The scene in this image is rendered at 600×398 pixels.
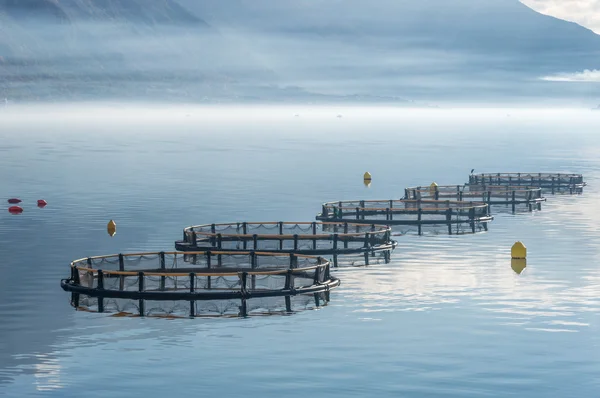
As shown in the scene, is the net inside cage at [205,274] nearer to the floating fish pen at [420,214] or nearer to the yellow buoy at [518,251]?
the yellow buoy at [518,251]

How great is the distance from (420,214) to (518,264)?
17441mm

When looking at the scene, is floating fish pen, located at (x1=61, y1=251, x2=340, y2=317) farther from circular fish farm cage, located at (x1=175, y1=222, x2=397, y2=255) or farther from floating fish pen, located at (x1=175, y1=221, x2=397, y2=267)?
circular fish farm cage, located at (x1=175, y1=222, x2=397, y2=255)

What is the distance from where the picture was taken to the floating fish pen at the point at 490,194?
115m

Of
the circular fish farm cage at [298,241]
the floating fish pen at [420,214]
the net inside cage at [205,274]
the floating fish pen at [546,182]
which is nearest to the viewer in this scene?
the net inside cage at [205,274]

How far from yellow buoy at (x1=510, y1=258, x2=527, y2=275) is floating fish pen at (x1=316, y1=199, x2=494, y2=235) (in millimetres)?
14590

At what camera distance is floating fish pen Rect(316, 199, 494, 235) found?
3777 inches

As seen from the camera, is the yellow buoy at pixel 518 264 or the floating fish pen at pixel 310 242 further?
the yellow buoy at pixel 518 264

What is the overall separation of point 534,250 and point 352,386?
149 feet

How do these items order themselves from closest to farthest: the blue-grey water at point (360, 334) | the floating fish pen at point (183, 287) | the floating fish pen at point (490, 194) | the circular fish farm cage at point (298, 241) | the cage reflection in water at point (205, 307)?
the blue-grey water at point (360, 334) → the floating fish pen at point (183, 287) → the cage reflection in water at point (205, 307) → the circular fish farm cage at point (298, 241) → the floating fish pen at point (490, 194)

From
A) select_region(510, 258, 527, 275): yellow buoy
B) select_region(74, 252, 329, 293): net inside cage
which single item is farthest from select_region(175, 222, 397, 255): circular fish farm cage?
select_region(510, 258, 527, 275): yellow buoy

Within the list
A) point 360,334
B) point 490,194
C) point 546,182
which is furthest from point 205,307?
point 546,182

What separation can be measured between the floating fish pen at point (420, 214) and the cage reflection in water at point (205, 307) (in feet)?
119

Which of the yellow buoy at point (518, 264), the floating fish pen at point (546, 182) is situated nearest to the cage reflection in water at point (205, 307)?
the yellow buoy at point (518, 264)

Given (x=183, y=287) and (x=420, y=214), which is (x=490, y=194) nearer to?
(x=420, y=214)
